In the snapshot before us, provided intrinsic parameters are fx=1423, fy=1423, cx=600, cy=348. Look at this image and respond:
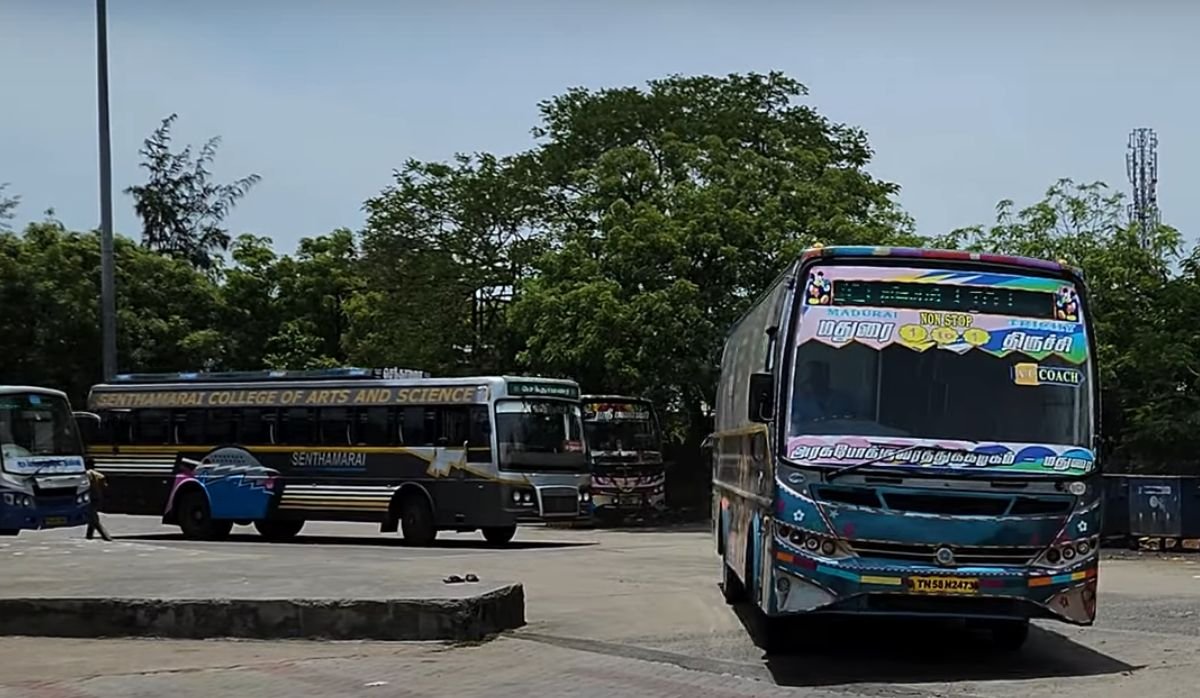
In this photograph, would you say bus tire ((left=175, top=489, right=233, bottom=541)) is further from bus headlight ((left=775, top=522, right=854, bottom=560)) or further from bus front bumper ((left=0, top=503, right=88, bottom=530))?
bus headlight ((left=775, top=522, right=854, bottom=560))

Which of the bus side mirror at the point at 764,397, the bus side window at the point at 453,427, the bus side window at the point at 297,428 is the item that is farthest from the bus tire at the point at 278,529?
the bus side mirror at the point at 764,397

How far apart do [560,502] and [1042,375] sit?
583 inches

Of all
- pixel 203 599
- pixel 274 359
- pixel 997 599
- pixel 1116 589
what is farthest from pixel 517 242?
pixel 997 599

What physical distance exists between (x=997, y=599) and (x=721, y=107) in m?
31.8

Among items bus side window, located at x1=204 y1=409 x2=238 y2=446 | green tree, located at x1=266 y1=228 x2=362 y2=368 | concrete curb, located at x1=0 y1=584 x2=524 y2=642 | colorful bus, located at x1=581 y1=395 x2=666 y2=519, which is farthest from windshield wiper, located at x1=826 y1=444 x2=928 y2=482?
green tree, located at x1=266 y1=228 x2=362 y2=368

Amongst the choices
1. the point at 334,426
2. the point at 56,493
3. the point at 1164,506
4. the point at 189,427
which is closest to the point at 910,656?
the point at 1164,506

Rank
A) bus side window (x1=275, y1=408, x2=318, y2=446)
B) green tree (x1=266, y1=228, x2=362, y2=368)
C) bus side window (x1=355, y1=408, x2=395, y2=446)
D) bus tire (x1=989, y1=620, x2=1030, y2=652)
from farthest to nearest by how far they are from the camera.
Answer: green tree (x1=266, y1=228, x2=362, y2=368), bus side window (x1=275, y1=408, x2=318, y2=446), bus side window (x1=355, y1=408, x2=395, y2=446), bus tire (x1=989, y1=620, x2=1030, y2=652)

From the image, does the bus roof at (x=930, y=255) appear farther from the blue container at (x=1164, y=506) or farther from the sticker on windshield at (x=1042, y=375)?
the blue container at (x=1164, y=506)

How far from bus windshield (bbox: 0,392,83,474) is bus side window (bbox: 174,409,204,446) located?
2588mm

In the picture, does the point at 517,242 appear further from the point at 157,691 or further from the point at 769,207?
the point at 157,691

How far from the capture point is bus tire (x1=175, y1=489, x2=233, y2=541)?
27078 mm

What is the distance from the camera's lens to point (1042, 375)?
10859 mm

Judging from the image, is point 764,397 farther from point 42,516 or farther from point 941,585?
point 42,516

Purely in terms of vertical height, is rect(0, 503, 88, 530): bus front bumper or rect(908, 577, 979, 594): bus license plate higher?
rect(908, 577, 979, 594): bus license plate
